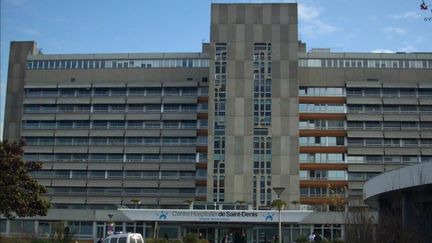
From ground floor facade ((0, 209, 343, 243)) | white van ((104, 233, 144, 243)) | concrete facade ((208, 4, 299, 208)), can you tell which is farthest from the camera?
concrete facade ((208, 4, 299, 208))

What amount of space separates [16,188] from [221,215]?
110 ft

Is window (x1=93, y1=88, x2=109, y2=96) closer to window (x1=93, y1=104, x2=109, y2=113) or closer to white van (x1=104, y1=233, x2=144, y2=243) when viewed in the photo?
window (x1=93, y1=104, x2=109, y2=113)

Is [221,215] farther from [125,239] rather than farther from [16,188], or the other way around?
[125,239]

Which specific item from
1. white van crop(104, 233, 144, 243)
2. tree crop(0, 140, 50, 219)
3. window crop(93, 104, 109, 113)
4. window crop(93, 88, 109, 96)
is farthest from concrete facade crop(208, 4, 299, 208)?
white van crop(104, 233, 144, 243)

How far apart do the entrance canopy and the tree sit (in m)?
29.7

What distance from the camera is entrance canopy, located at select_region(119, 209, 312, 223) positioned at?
239ft

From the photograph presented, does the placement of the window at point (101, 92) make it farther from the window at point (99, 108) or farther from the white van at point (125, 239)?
the white van at point (125, 239)

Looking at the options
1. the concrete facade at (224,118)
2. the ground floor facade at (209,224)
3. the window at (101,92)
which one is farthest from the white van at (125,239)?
the window at (101,92)

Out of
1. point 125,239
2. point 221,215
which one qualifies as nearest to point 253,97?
point 221,215

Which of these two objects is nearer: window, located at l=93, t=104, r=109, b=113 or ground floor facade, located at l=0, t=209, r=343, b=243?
ground floor facade, located at l=0, t=209, r=343, b=243

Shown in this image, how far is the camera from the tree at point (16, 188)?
141 ft

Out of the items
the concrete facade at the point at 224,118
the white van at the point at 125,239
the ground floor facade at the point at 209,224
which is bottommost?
the white van at the point at 125,239

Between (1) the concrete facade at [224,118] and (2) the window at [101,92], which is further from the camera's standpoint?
(2) the window at [101,92]

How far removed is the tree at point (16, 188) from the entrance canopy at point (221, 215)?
97.3 ft
